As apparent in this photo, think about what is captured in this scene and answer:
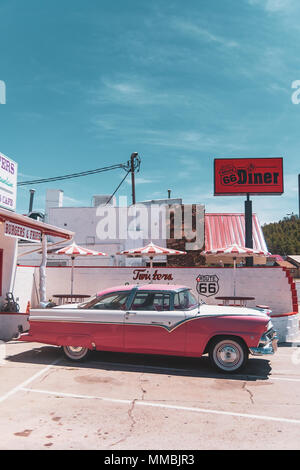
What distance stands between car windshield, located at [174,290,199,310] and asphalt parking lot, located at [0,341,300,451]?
1.21 m

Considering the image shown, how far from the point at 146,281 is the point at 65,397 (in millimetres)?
8442

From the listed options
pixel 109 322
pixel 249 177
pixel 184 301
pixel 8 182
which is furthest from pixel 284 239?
pixel 109 322

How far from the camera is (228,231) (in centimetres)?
2389

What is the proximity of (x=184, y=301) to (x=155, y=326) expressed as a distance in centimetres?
79

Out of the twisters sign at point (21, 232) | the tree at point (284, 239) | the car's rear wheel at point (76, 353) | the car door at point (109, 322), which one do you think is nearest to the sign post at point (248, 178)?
the twisters sign at point (21, 232)

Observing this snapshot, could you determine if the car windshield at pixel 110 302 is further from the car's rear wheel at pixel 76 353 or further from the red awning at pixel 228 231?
the red awning at pixel 228 231

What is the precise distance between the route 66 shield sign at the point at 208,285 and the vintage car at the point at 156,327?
604cm

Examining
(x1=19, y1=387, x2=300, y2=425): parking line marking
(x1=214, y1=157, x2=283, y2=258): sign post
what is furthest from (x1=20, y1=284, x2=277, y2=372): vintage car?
(x1=214, y1=157, x2=283, y2=258): sign post

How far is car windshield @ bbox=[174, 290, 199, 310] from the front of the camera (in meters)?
7.65

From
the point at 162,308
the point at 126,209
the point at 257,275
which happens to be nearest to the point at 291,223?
the point at 126,209

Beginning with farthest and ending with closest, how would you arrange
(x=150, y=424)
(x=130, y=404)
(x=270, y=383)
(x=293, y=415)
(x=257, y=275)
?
(x=257, y=275) → (x=270, y=383) → (x=130, y=404) → (x=293, y=415) → (x=150, y=424)

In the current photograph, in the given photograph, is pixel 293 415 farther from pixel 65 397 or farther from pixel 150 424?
pixel 65 397

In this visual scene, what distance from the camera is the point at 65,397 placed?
5.91 meters

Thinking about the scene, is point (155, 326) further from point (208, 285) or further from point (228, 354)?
point (208, 285)
